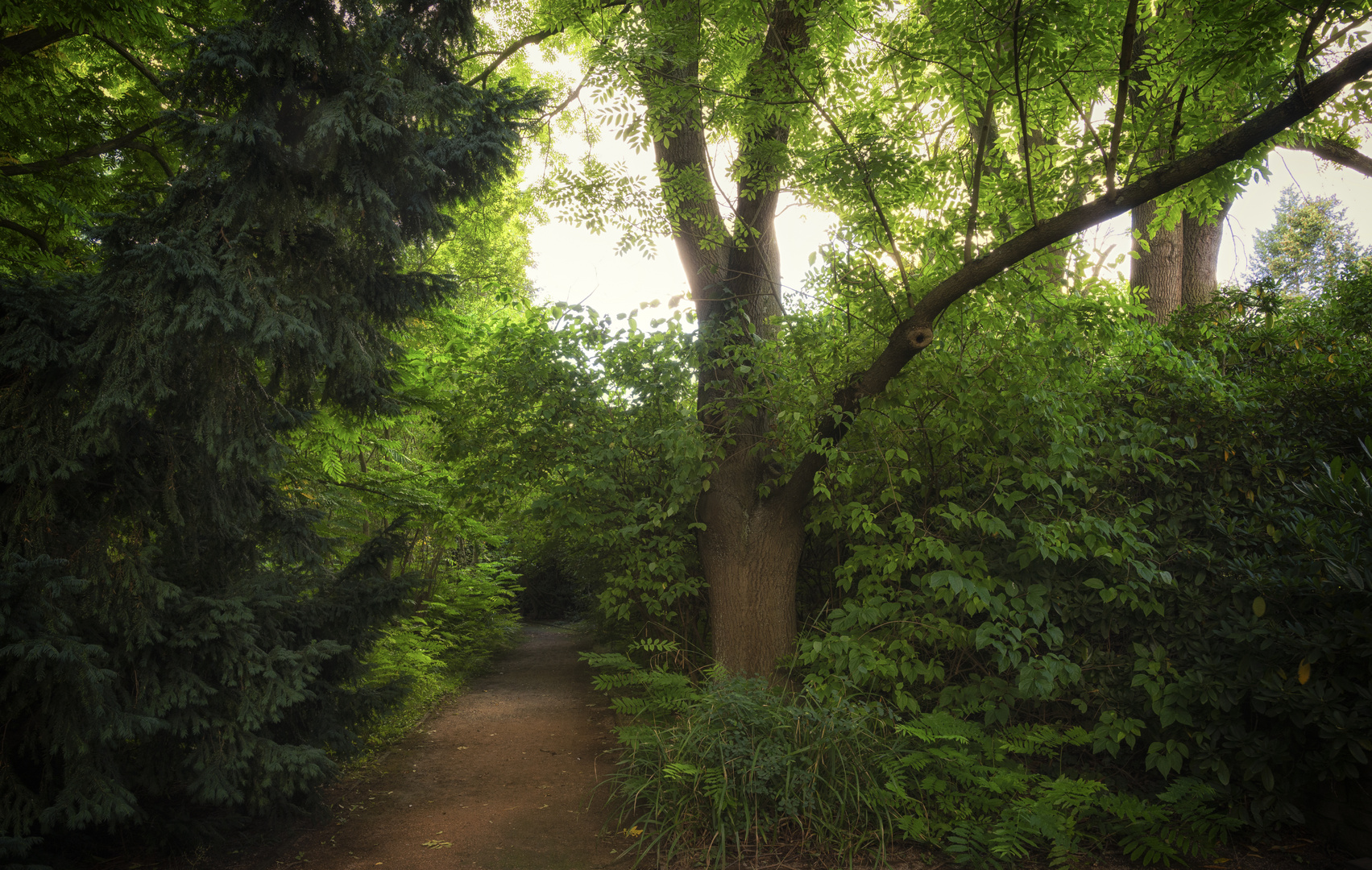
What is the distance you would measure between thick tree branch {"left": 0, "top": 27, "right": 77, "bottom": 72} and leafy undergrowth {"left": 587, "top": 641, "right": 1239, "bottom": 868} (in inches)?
282

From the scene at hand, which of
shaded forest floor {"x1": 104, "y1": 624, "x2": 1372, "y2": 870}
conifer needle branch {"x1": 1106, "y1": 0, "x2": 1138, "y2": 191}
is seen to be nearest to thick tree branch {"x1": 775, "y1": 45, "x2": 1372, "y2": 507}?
conifer needle branch {"x1": 1106, "y1": 0, "x2": 1138, "y2": 191}

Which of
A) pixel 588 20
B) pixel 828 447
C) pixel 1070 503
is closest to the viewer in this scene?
pixel 1070 503

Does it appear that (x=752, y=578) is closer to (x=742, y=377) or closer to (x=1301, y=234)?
(x=742, y=377)

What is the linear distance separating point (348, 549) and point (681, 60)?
21.8ft

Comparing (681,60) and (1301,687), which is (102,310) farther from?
(1301,687)

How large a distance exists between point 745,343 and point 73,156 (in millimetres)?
6021

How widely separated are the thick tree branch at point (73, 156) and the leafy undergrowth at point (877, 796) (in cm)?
659

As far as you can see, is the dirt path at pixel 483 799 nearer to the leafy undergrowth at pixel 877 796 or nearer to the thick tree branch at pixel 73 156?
the leafy undergrowth at pixel 877 796

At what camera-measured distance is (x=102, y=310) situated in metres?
3.79

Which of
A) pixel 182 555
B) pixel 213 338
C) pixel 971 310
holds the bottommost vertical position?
pixel 182 555

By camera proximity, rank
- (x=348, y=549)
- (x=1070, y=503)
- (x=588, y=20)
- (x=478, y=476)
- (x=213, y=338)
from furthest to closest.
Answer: (x=348, y=549) → (x=588, y=20) → (x=478, y=476) → (x=1070, y=503) → (x=213, y=338)

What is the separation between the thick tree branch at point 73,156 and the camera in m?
5.70

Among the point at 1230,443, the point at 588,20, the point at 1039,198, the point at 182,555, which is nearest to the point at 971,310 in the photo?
the point at 1039,198

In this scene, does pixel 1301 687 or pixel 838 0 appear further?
pixel 838 0
